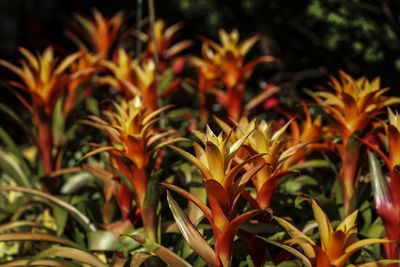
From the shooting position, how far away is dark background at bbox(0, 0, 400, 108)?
287 centimetres

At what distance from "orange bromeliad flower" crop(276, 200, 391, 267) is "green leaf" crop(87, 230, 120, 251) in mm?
705

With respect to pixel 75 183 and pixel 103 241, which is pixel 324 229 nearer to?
pixel 103 241

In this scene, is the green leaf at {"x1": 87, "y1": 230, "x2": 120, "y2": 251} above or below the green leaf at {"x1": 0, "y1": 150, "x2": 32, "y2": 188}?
below

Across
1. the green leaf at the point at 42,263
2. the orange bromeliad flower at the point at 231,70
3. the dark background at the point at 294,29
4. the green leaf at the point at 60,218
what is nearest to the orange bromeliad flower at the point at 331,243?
the green leaf at the point at 42,263

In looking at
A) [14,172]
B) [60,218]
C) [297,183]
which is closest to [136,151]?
[60,218]

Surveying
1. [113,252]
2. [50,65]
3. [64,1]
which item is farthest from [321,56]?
[64,1]

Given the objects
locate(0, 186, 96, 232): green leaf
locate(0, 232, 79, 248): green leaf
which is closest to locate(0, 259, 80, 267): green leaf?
locate(0, 232, 79, 248): green leaf

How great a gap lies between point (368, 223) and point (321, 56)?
8.10ft

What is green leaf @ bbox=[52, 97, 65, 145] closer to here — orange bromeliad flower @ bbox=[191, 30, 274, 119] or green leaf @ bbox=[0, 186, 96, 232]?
green leaf @ bbox=[0, 186, 96, 232]

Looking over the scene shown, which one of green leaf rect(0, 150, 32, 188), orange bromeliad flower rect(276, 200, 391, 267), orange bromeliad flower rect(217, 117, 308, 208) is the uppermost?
green leaf rect(0, 150, 32, 188)

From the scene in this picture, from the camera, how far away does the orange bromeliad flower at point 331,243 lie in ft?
3.33

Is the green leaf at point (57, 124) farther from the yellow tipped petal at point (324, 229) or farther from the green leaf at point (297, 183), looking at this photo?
the yellow tipped petal at point (324, 229)

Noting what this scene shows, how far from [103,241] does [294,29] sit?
2.94m

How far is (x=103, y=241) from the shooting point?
152 cm
